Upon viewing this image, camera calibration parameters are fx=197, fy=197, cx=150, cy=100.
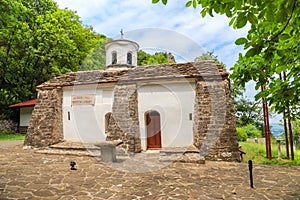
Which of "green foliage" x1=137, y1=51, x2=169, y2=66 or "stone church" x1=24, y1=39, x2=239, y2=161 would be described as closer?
"stone church" x1=24, y1=39, x2=239, y2=161

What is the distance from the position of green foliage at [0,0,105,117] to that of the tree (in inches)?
717

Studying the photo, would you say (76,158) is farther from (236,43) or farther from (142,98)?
(236,43)

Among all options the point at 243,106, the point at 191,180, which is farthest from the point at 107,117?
the point at 243,106

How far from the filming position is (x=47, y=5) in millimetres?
21844

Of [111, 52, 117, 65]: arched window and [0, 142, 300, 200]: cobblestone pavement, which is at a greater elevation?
[111, 52, 117, 65]: arched window

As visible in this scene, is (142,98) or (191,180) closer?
(191,180)

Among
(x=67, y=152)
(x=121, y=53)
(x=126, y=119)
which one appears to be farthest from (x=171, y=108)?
(x=121, y=53)

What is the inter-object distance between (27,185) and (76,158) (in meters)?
3.71

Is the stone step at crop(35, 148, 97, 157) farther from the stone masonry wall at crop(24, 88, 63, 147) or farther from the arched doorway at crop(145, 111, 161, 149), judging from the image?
the arched doorway at crop(145, 111, 161, 149)

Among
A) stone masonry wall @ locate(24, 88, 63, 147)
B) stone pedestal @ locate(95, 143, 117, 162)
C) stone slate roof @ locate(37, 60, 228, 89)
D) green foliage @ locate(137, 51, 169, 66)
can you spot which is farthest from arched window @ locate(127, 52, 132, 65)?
green foliage @ locate(137, 51, 169, 66)

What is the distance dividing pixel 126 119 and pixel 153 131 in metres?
1.73

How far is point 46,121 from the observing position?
1161cm

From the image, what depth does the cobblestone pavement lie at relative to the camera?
4.97 m

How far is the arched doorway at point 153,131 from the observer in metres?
10.8
